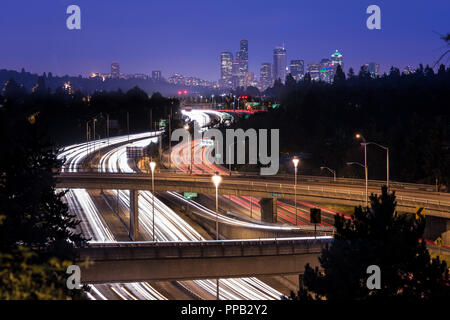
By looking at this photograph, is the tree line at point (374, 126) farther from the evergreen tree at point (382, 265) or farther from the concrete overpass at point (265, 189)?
the evergreen tree at point (382, 265)

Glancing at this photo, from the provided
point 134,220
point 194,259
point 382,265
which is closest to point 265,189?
point 134,220

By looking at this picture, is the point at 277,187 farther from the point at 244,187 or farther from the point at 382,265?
the point at 382,265

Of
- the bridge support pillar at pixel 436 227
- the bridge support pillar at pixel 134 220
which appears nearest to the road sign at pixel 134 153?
the bridge support pillar at pixel 134 220

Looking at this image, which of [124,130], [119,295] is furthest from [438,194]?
[124,130]

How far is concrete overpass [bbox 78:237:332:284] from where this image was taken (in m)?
26.0

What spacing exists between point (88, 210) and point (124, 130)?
279 ft

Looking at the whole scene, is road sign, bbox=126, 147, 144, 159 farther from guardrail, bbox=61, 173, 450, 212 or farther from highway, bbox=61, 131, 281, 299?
guardrail, bbox=61, 173, 450, 212

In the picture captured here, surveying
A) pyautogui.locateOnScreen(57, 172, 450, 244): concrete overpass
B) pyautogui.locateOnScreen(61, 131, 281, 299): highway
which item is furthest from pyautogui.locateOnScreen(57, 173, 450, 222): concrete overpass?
pyautogui.locateOnScreen(61, 131, 281, 299): highway

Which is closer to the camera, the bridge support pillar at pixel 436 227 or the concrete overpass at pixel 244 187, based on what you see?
the bridge support pillar at pixel 436 227

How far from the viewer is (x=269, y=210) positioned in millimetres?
51125

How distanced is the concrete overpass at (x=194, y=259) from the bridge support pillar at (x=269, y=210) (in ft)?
71.4

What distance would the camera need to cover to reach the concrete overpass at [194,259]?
26.0 metres

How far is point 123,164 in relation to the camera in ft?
240

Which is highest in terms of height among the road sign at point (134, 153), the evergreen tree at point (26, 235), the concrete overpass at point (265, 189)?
the evergreen tree at point (26, 235)
